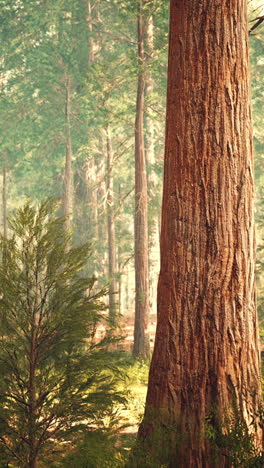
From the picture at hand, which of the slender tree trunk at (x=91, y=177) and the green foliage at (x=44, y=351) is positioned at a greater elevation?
the slender tree trunk at (x=91, y=177)

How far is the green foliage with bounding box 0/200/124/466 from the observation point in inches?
183

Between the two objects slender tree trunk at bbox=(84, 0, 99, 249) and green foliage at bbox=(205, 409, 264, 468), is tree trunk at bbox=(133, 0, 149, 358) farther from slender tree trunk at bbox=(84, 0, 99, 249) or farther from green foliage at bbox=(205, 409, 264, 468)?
green foliage at bbox=(205, 409, 264, 468)

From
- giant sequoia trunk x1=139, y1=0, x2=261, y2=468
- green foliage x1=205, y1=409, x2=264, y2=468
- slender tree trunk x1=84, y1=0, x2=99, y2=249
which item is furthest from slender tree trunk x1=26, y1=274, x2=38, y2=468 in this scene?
slender tree trunk x1=84, y1=0, x2=99, y2=249

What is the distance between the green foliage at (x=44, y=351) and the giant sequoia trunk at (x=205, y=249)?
0.62 meters

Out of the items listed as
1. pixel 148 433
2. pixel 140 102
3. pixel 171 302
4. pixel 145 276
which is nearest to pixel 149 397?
pixel 148 433

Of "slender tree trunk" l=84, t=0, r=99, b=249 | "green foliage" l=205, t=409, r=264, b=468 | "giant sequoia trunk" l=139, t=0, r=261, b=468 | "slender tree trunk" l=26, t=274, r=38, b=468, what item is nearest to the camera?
"green foliage" l=205, t=409, r=264, b=468

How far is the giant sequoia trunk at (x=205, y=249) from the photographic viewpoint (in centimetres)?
423

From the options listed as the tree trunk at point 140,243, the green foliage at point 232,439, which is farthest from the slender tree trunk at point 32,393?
the tree trunk at point 140,243

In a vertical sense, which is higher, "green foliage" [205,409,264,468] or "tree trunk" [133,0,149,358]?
"tree trunk" [133,0,149,358]

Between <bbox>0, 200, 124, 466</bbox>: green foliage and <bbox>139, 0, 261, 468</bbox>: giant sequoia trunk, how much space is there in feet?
2.02

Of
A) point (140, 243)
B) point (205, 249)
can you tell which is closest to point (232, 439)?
point (205, 249)

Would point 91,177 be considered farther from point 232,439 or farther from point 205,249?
point 232,439

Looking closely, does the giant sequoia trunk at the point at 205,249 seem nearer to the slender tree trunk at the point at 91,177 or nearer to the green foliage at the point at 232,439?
the green foliage at the point at 232,439

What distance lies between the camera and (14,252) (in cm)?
495
